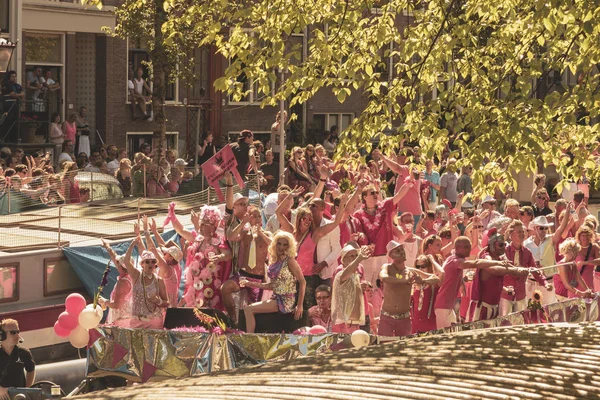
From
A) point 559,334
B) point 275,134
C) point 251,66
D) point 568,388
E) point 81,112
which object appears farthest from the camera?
point 81,112

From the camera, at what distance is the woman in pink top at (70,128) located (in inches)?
1102

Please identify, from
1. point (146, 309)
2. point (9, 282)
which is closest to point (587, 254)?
point (146, 309)

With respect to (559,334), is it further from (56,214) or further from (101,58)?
(101,58)

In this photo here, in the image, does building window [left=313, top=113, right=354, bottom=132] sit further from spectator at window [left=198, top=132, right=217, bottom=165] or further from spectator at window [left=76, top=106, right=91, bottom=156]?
spectator at window [left=76, top=106, right=91, bottom=156]

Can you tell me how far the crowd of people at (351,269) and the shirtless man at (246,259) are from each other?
0.5 inches

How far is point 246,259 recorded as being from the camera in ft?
42.2

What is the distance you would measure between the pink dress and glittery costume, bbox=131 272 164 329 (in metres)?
16.3

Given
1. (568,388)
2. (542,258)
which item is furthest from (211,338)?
(568,388)

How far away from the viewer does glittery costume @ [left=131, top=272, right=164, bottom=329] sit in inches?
481

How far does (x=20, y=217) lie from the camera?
1623 centimetres

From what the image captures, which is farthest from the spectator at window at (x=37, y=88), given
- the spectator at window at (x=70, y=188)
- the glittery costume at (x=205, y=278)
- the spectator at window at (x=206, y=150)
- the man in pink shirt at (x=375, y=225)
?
the glittery costume at (x=205, y=278)

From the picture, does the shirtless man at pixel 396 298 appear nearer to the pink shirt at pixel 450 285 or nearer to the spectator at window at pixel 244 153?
the pink shirt at pixel 450 285

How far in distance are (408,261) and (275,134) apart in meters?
8.03

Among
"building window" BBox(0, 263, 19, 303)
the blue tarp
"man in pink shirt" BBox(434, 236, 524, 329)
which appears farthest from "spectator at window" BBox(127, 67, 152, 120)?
"man in pink shirt" BBox(434, 236, 524, 329)
